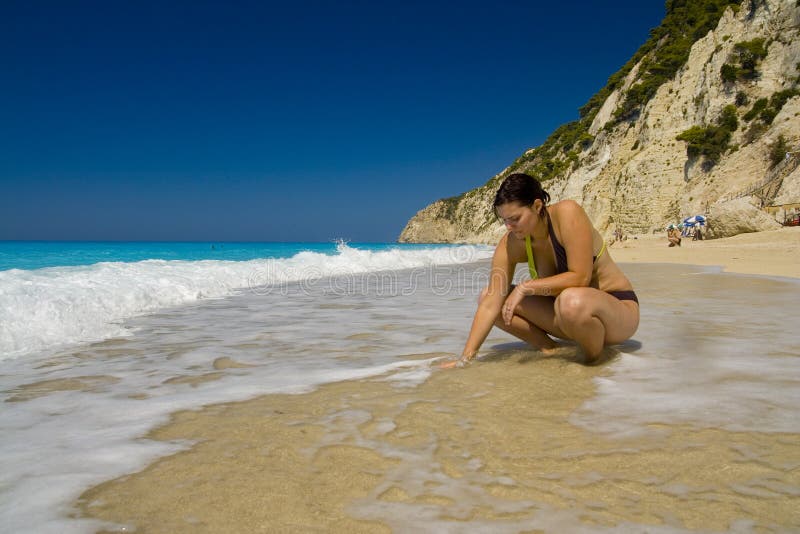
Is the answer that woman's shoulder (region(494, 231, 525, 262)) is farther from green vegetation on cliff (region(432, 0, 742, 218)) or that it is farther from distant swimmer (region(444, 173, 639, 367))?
green vegetation on cliff (region(432, 0, 742, 218))

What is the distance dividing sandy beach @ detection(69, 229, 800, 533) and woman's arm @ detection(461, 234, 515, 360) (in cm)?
28

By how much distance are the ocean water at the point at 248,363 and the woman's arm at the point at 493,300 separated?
13.6 inches

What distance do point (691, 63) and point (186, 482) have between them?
43959 mm

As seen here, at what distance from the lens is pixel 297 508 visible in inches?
62.7

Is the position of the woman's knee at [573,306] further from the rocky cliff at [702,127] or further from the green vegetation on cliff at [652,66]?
the green vegetation on cliff at [652,66]

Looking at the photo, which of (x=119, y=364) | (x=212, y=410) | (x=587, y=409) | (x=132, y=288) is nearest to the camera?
(x=587, y=409)

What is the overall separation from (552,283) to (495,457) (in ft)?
5.14

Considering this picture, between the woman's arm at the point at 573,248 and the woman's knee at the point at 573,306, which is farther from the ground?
the woman's arm at the point at 573,248

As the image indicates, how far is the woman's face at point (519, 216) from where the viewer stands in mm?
3047

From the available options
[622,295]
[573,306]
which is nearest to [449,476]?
[573,306]

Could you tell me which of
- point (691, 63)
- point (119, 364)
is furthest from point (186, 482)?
point (691, 63)

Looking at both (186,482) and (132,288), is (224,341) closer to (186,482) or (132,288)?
(186,482)

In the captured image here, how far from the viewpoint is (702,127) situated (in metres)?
32.9

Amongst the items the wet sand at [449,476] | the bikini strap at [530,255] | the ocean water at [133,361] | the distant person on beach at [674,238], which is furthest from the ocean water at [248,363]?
the distant person on beach at [674,238]
